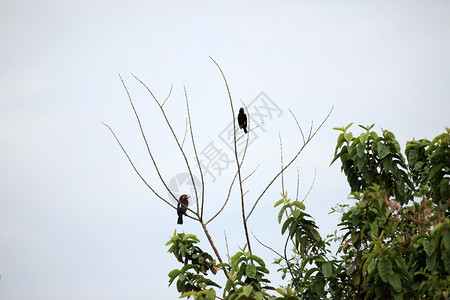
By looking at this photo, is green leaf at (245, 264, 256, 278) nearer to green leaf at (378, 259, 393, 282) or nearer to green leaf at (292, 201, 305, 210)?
green leaf at (292, 201, 305, 210)

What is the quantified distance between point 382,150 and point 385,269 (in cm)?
103

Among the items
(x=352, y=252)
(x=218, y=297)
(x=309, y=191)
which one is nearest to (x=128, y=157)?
(x=218, y=297)

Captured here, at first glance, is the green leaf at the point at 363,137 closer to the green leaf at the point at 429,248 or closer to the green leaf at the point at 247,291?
the green leaf at the point at 429,248

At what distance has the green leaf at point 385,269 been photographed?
3.08m

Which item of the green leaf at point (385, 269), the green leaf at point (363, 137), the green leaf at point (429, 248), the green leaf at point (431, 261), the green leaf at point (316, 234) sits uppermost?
the green leaf at point (363, 137)

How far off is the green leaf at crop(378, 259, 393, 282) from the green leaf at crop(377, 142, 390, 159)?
3.02ft

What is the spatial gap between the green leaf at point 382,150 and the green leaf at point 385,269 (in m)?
0.92

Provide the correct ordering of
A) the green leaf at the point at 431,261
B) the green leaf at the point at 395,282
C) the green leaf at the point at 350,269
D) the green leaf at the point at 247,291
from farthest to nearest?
the green leaf at the point at 350,269 < the green leaf at the point at 431,261 < the green leaf at the point at 395,282 < the green leaf at the point at 247,291

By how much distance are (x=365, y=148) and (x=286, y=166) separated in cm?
66

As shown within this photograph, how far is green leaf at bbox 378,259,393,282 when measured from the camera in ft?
10.1

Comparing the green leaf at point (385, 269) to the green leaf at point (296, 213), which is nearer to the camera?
the green leaf at point (385, 269)

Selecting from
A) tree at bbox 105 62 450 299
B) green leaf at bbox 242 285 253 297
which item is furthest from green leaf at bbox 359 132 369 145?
green leaf at bbox 242 285 253 297

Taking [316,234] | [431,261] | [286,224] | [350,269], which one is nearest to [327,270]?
[350,269]

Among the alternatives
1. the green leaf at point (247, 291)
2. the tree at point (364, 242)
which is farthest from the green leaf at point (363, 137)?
the green leaf at point (247, 291)
